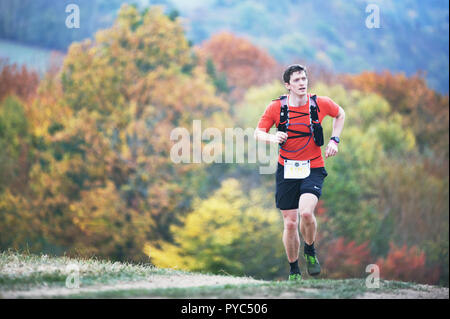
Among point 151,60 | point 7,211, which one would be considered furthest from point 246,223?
point 7,211

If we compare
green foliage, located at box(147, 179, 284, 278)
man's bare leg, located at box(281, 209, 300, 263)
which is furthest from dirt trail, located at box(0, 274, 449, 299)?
green foliage, located at box(147, 179, 284, 278)

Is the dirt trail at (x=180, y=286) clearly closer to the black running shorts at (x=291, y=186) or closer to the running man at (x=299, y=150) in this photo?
the running man at (x=299, y=150)

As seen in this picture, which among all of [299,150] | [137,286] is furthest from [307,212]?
[137,286]

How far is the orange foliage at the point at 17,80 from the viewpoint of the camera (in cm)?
4775

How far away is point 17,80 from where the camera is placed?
4972cm

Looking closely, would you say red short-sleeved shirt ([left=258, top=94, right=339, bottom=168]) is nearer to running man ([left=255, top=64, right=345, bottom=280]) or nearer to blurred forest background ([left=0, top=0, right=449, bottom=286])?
running man ([left=255, top=64, right=345, bottom=280])

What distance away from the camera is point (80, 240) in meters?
31.2

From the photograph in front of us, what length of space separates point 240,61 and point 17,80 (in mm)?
20827

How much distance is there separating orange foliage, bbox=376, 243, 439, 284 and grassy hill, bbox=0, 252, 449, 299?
24.9 meters

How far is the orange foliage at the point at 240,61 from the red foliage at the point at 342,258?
24666 millimetres

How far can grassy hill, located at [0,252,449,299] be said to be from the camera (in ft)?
17.1

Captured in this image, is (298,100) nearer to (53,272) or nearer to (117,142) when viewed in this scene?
(53,272)

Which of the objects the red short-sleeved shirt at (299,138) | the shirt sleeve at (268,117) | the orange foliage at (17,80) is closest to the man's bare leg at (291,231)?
the red short-sleeved shirt at (299,138)
